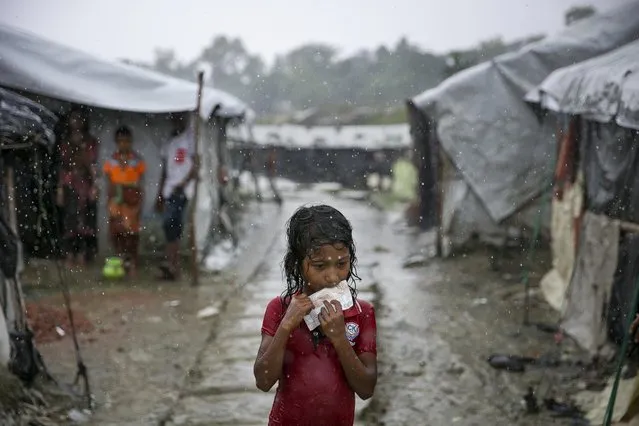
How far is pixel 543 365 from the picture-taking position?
4539 mm

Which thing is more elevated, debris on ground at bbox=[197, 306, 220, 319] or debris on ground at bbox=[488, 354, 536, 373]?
Result: debris on ground at bbox=[197, 306, 220, 319]

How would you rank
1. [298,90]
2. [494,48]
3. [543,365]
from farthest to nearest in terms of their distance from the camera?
→ [298,90] < [494,48] < [543,365]

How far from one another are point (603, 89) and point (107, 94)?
481 centimetres

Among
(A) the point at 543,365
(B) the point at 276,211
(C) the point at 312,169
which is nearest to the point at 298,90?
(C) the point at 312,169

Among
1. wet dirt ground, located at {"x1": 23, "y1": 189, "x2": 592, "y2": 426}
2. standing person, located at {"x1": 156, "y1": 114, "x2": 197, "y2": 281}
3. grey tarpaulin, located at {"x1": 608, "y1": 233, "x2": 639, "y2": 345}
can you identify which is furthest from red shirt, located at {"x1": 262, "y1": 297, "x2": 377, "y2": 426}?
standing person, located at {"x1": 156, "y1": 114, "x2": 197, "y2": 281}

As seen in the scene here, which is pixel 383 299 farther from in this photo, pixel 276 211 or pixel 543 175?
pixel 276 211

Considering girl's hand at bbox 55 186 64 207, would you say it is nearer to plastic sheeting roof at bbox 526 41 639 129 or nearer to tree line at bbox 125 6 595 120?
tree line at bbox 125 6 595 120

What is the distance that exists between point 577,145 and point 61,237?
Answer: 564 centimetres

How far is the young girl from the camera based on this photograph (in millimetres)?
1826

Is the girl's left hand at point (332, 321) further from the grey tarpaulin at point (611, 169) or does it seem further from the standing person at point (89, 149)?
the standing person at point (89, 149)

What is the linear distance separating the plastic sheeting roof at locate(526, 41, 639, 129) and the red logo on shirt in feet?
12.3

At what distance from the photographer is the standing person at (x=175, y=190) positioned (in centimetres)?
707

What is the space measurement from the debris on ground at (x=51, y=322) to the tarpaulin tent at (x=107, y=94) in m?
2.03

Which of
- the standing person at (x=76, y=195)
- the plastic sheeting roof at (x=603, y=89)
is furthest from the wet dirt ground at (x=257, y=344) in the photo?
the plastic sheeting roof at (x=603, y=89)
